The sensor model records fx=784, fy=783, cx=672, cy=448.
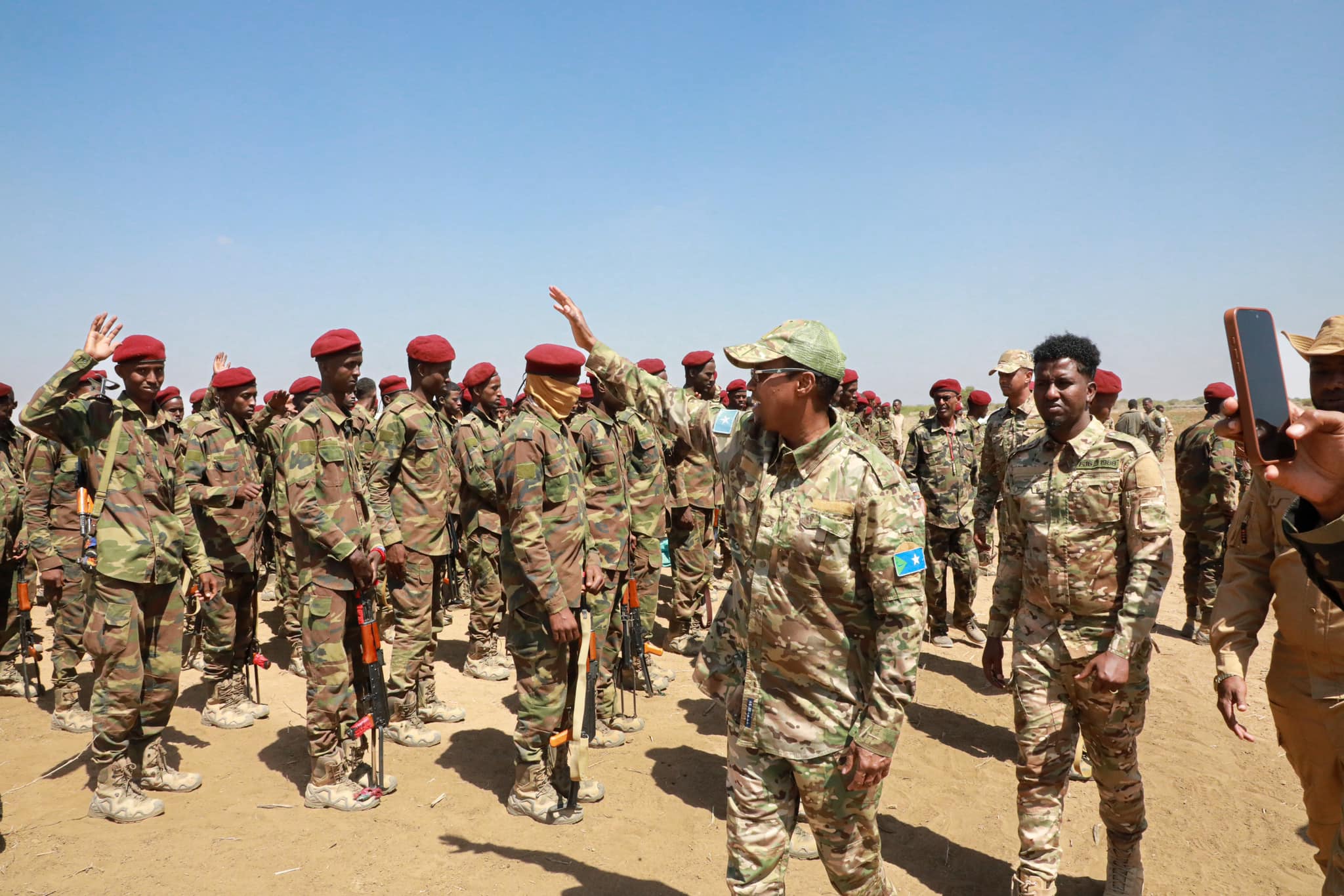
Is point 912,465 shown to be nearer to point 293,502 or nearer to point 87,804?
point 293,502

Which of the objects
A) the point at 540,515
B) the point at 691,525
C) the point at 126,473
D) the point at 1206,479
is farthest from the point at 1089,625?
the point at 1206,479

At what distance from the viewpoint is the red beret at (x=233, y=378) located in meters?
7.36

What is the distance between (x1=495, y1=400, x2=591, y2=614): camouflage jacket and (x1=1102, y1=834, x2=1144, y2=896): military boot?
330 cm

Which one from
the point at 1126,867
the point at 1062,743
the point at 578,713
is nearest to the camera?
the point at 1062,743

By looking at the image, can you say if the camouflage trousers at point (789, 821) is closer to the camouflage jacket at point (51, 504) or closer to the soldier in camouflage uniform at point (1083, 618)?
the soldier in camouflage uniform at point (1083, 618)

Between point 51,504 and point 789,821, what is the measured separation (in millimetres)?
7228

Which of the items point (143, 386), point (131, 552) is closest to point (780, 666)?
point (131, 552)

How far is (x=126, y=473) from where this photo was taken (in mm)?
5102

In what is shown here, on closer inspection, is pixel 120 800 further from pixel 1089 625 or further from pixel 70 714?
pixel 1089 625

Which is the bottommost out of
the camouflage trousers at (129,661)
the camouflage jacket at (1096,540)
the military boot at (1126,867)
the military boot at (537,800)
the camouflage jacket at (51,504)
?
the military boot at (537,800)

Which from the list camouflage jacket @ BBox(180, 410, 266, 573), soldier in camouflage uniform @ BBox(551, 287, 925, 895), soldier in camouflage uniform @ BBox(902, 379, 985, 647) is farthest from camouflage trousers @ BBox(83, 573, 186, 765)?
soldier in camouflage uniform @ BBox(902, 379, 985, 647)

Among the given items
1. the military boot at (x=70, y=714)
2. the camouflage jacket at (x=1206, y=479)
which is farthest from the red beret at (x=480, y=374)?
the camouflage jacket at (x=1206, y=479)

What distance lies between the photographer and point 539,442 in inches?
196

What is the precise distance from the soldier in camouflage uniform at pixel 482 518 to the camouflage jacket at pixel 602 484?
3.93 ft
